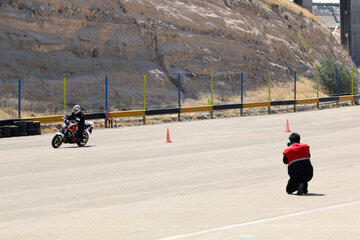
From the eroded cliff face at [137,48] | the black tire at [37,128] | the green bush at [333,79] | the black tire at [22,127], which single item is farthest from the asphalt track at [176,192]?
the green bush at [333,79]

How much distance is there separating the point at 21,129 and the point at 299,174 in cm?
2168

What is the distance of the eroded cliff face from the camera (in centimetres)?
4206

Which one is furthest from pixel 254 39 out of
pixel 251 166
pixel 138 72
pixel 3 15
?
pixel 251 166

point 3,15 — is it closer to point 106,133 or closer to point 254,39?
point 106,133

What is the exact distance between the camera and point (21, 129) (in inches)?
1218

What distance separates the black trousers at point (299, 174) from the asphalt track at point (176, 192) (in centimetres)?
22

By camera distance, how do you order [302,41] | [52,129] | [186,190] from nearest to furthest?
[186,190], [52,129], [302,41]

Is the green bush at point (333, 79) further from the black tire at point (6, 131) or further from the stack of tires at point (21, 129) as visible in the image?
the black tire at point (6, 131)

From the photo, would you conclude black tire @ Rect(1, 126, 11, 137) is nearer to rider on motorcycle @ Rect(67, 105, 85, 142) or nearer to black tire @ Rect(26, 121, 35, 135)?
black tire @ Rect(26, 121, 35, 135)

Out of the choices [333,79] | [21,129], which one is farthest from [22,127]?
[333,79]

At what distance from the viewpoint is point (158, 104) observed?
4512cm

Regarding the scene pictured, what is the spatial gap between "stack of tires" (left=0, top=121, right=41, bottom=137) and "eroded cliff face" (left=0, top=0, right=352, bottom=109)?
7513 millimetres

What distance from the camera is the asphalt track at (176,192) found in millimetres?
8570

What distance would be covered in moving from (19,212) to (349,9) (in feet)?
247
